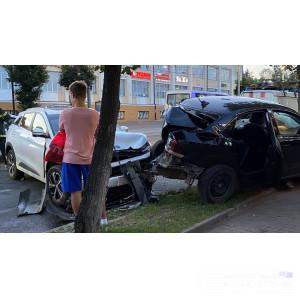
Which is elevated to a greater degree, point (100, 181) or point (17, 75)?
point (17, 75)

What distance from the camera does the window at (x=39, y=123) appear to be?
7308mm

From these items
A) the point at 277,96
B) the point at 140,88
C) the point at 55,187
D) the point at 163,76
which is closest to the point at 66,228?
the point at 55,187

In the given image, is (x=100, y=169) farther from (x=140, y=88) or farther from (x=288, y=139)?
(x=140, y=88)

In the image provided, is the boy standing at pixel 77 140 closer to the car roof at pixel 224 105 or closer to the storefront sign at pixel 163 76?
the car roof at pixel 224 105

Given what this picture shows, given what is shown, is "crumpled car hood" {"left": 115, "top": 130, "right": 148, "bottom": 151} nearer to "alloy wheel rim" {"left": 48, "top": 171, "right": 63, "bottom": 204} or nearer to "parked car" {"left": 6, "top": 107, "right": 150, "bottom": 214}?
"parked car" {"left": 6, "top": 107, "right": 150, "bottom": 214}

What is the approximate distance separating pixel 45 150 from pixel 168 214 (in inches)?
92.8

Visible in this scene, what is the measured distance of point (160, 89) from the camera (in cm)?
4372

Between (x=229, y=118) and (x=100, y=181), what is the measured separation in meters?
2.76

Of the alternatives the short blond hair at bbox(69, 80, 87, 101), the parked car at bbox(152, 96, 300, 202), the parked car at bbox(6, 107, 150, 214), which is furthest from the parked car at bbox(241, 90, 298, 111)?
the short blond hair at bbox(69, 80, 87, 101)

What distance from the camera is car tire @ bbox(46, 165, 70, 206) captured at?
239 inches

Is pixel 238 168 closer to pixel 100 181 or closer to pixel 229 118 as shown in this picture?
pixel 229 118

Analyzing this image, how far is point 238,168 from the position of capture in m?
6.48

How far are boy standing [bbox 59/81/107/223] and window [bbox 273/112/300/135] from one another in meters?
3.25
